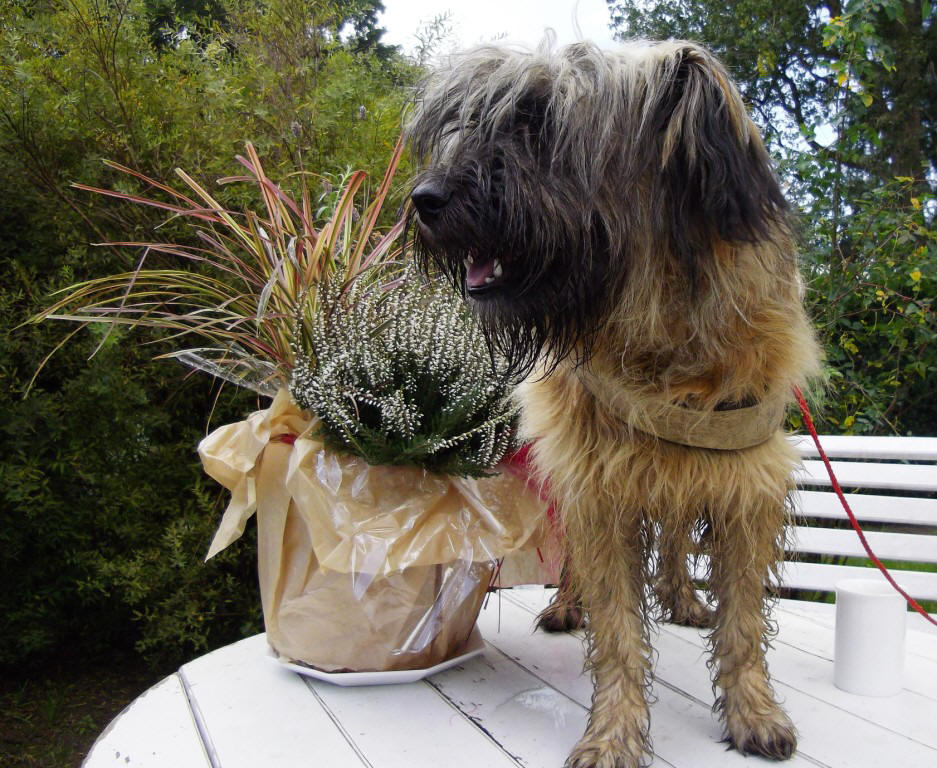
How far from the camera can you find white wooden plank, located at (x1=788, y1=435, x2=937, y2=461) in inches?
90.6

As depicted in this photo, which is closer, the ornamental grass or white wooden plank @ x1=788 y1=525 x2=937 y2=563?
the ornamental grass

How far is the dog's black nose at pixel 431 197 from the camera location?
4.18ft

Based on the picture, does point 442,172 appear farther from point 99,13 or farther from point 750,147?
point 99,13

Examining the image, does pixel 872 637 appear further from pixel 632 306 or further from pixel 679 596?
pixel 632 306

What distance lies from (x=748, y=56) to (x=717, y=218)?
376 inches

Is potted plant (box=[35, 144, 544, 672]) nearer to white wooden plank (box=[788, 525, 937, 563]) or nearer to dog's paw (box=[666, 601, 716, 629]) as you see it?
dog's paw (box=[666, 601, 716, 629])

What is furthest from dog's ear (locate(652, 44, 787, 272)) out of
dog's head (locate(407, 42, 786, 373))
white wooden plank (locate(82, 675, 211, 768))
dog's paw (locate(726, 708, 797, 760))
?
white wooden plank (locate(82, 675, 211, 768))

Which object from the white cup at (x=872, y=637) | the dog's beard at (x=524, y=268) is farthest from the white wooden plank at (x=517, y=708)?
the dog's beard at (x=524, y=268)

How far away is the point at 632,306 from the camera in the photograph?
1.38m

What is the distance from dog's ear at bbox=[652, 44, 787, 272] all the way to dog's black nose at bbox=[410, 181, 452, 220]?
358mm

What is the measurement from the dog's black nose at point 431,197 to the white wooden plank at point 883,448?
1423 mm

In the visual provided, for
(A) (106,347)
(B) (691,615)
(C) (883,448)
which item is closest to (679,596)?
A: (B) (691,615)

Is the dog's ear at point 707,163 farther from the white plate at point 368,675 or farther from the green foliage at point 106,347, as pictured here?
the green foliage at point 106,347

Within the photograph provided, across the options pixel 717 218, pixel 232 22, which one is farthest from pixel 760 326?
pixel 232 22
